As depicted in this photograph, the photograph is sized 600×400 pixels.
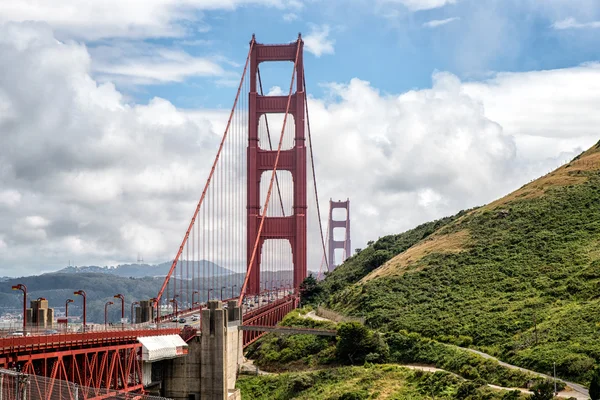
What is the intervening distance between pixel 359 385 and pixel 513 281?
22738 mm

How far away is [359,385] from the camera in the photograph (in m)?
62.7

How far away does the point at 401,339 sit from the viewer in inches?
2785

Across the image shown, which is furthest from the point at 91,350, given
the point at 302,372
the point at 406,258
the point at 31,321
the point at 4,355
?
the point at 406,258

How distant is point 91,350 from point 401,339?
112ft

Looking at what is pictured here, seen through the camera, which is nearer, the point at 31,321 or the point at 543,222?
the point at 31,321

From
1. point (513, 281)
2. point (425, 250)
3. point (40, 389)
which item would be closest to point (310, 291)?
point (425, 250)

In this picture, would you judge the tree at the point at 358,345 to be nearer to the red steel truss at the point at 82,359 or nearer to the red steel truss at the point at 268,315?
the red steel truss at the point at 268,315

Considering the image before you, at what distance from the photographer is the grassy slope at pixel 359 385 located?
189 ft

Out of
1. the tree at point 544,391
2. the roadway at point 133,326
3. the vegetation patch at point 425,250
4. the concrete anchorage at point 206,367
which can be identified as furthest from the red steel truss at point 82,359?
the vegetation patch at point 425,250

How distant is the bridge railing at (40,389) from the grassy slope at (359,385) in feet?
72.7

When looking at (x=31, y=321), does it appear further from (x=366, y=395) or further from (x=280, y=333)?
(x=280, y=333)

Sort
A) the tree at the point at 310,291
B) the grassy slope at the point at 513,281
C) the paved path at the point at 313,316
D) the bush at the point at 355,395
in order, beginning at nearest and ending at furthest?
the bush at the point at 355,395 < the grassy slope at the point at 513,281 < the paved path at the point at 313,316 < the tree at the point at 310,291

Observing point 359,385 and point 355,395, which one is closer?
point 355,395

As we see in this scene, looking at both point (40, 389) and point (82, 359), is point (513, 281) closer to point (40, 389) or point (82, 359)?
point (82, 359)
